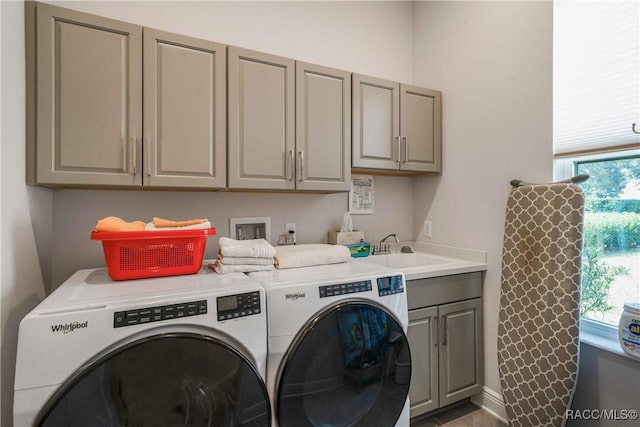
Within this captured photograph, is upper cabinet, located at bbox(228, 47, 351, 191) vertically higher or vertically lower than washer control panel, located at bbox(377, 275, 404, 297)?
higher

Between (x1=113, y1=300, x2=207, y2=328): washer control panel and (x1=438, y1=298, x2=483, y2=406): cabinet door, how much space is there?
1.40 m

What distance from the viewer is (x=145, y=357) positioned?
0.95 meters

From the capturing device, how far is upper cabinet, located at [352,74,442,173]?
79.9 inches

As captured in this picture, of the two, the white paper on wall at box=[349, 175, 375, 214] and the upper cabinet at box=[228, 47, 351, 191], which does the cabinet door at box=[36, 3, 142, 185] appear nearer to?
the upper cabinet at box=[228, 47, 351, 191]

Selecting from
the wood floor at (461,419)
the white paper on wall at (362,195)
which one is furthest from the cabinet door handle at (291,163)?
the wood floor at (461,419)

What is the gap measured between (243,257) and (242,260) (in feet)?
0.05

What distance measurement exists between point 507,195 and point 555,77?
0.68 m

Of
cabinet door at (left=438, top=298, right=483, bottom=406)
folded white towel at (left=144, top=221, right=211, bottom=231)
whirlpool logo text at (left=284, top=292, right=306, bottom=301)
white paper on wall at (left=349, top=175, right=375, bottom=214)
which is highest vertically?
white paper on wall at (left=349, top=175, right=375, bottom=214)

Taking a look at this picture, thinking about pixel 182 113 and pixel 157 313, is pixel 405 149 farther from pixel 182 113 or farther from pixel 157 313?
pixel 157 313

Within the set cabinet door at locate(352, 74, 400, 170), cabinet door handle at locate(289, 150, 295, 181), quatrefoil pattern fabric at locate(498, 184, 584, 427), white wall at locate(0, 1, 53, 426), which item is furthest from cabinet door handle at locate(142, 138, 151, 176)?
quatrefoil pattern fabric at locate(498, 184, 584, 427)

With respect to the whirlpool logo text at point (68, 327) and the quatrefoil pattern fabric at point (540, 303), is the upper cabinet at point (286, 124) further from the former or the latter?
the quatrefoil pattern fabric at point (540, 303)

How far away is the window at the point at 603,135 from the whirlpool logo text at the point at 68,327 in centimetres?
220

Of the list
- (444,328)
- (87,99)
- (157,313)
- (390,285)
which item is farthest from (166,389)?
(444,328)

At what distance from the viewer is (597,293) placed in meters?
1.56
